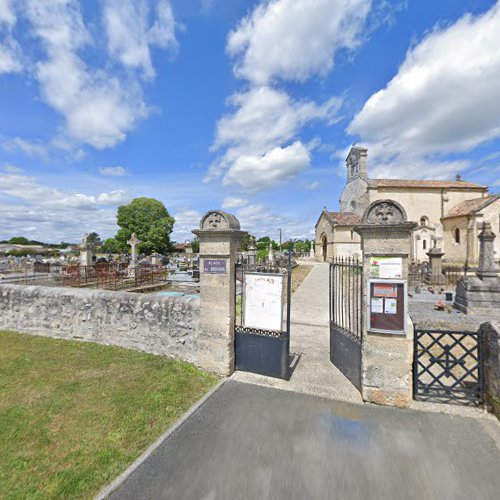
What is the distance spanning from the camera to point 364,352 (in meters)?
3.90

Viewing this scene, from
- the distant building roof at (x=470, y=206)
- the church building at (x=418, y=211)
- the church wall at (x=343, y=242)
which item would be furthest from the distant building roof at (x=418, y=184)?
the church wall at (x=343, y=242)

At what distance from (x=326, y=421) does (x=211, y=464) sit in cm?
159

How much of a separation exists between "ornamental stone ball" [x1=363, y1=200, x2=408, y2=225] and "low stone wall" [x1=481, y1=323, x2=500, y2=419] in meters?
1.99

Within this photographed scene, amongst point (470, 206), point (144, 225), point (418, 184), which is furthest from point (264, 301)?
point (144, 225)

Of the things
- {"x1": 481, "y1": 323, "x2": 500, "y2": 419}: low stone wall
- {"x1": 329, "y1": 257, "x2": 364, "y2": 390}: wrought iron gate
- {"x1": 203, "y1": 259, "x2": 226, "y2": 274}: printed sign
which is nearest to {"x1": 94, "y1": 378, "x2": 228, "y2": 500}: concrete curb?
{"x1": 203, "y1": 259, "x2": 226, "y2": 274}: printed sign

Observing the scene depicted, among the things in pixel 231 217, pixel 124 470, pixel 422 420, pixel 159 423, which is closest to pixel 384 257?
pixel 422 420

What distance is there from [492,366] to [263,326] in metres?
3.28

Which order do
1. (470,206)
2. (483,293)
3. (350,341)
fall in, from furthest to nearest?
(470,206), (483,293), (350,341)

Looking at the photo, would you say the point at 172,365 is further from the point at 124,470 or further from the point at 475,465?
the point at 475,465

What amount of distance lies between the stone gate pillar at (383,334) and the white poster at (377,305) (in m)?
0.03

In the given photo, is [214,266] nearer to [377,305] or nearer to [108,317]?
[377,305]

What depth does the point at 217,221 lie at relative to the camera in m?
4.55

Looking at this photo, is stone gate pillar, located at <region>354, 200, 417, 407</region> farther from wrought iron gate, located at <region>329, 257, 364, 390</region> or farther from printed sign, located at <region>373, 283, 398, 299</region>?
wrought iron gate, located at <region>329, 257, 364, 390</region>

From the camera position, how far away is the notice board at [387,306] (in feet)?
12.2
